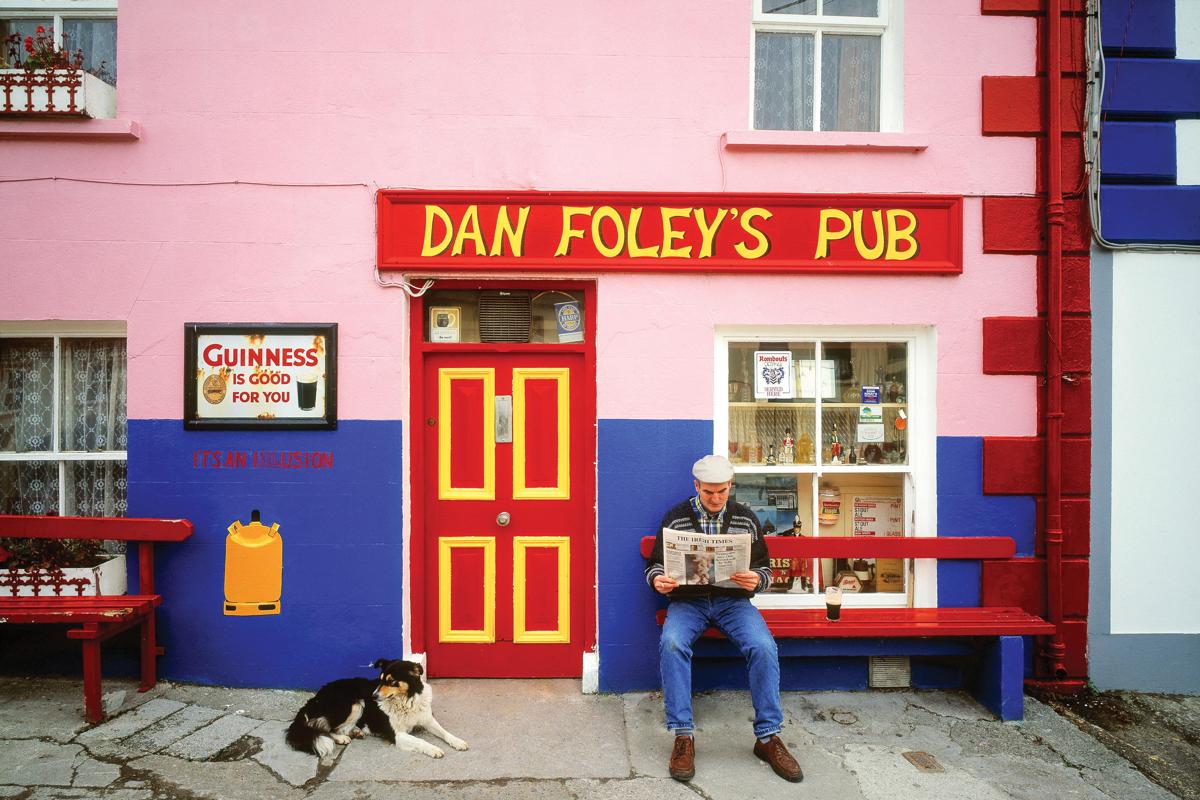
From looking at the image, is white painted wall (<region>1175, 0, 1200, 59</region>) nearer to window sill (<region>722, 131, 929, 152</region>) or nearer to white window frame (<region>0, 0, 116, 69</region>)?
window sill (<region>722, 131, 929, 152</region>)

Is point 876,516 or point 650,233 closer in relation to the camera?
point 650,233

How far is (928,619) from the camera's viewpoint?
474 cm

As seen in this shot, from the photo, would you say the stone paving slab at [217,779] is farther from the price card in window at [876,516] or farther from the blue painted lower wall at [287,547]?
the price card in window at [876,516]

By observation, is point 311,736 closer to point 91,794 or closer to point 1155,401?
point 91,794

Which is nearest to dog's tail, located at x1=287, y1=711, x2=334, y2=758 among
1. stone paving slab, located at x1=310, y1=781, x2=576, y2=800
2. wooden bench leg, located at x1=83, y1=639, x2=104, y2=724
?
stone paving slab, located at x1=310, y1=781, x2=576, y2=800

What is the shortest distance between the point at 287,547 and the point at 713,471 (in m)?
2.87

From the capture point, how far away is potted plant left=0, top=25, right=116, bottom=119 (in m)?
4.73

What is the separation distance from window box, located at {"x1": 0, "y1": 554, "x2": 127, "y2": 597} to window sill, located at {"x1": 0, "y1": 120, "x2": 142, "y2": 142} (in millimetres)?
2805

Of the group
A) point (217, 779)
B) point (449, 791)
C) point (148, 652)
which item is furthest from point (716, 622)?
point (148, 652)

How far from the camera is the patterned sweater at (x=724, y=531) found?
14.3 feet

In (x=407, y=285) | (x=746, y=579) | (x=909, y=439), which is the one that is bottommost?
(x=746, y=579)

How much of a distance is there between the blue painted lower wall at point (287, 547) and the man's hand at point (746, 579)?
2225mm

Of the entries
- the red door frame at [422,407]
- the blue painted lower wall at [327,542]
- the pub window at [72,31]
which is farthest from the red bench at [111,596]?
the pub window at [72,31]

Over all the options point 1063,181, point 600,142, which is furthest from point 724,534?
point 1063,181
